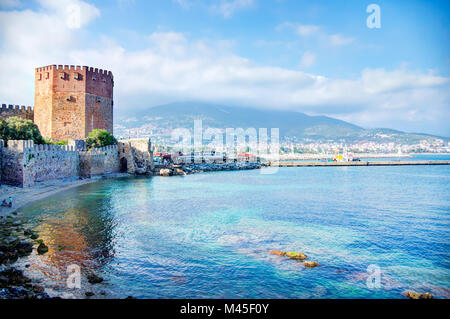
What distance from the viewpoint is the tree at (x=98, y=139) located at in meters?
31.4

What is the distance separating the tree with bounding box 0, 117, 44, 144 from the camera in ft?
72.7

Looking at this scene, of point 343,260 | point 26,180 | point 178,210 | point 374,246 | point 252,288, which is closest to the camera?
point 252,288

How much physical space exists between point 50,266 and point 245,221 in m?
8.33

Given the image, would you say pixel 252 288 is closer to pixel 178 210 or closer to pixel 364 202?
pixel 178 210

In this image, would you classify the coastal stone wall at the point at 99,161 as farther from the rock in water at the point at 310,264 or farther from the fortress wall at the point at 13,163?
the rock in water at the point at 310,264

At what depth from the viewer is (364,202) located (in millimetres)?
20484

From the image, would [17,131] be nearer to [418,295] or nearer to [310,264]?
[310,264]

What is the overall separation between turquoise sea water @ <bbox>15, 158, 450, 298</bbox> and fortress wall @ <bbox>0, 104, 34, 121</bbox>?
1738cm

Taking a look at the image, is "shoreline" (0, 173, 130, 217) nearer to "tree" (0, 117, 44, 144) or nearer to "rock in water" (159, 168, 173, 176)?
"tree" (0, 117, 44, 144)

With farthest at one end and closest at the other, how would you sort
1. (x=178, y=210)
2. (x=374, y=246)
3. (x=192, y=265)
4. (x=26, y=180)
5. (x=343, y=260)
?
(x=26, y=180) → (x=178, y=210) → (x=374, y=246) → (x=343, y=260) → (x=192, y=265)

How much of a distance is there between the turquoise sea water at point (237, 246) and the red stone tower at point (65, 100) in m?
16.3

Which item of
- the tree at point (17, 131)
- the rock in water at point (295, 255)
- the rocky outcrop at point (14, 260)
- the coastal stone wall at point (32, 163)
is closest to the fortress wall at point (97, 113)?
the coastal stone wall at point (32, 163)

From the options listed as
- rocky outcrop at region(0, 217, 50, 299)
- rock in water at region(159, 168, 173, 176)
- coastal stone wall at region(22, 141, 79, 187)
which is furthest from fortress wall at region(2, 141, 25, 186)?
rock in water at region(159, 168, 173, 176)
